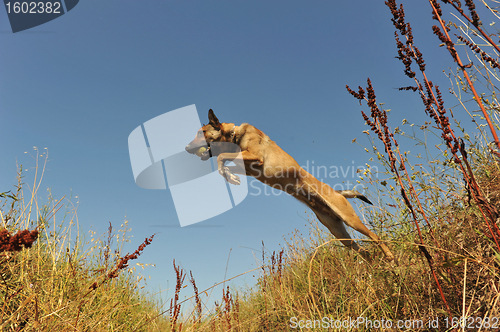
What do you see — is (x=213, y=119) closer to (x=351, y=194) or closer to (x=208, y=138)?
(x=208, y=138)

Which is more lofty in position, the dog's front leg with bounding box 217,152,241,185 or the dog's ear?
the dog's ear

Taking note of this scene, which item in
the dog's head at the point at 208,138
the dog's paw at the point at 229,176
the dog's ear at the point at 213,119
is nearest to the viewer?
the dog's paw at the point at 229,176

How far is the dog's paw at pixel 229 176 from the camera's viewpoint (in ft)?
18.3

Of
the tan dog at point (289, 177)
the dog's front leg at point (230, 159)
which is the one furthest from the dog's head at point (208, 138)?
the dog's front leg at point (230, 159)

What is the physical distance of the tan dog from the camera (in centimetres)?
588

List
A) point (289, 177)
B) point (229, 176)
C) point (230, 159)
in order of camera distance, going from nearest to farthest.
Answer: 1. point (229, 176)
2. point (230, 159)
3. point (289, 177)

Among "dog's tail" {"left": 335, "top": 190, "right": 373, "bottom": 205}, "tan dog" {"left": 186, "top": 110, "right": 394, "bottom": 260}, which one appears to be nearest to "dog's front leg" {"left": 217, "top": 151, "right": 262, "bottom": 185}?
"tan dog" {"left": 186, "top": 110, "right": 394, "bottom": 260}

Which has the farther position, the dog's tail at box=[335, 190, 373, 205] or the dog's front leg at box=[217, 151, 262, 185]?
the dog's tail at box=[335, 190, 373, 205]

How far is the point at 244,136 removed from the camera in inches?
262

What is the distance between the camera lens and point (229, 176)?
5617 millimetres

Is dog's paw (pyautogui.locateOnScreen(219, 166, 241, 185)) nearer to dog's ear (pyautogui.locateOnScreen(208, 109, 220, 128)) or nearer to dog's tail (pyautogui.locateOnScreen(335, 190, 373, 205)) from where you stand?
dog's ear (pyautogui.locateOnScreen(208, 109, 220, 128))

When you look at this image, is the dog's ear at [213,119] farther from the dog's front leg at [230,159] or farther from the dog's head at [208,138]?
the dog's front leg at [230,159]

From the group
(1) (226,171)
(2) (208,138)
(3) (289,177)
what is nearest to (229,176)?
(1) (226,171)

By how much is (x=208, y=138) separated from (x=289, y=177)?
2.10 metres
